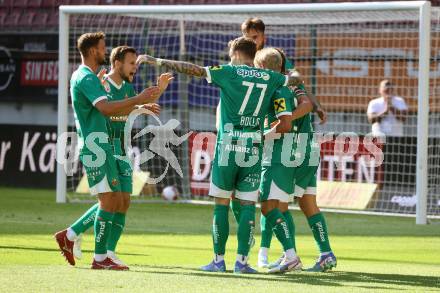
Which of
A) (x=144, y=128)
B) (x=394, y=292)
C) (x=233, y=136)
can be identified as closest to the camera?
(x=394, y=292)

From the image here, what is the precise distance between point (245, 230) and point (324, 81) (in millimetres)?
9824

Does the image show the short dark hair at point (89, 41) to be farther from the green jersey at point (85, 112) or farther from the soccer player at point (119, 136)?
the soccer player at point (119, 136)

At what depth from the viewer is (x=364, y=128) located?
18062 millimetres

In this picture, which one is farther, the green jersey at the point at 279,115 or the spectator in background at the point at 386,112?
the spectator in background at the point at 386,112

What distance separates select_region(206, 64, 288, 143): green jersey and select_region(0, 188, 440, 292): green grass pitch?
46.1 inches

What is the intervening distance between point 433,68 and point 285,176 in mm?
8410

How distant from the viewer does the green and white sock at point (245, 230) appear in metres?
8.84

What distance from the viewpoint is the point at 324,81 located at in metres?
18.4

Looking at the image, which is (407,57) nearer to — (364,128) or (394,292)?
(364,128)

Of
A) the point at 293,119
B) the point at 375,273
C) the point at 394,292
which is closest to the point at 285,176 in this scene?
the point at 293,119

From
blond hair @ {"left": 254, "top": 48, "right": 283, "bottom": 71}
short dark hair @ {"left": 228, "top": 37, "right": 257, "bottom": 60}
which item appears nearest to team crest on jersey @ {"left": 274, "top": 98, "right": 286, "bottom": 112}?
blond hair @ {"left": 254, "top": 48, "right": 283, "bottom": 71}

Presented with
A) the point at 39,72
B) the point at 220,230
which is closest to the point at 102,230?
the point at 220,230

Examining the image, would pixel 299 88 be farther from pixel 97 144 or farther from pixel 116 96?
pixel 97 144

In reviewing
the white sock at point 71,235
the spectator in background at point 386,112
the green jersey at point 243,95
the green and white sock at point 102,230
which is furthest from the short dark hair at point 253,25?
the spectator in background at point 386,112
